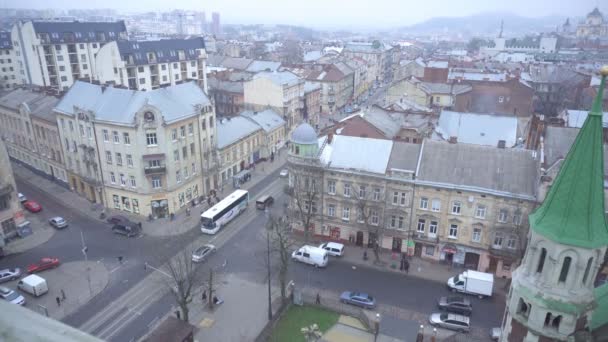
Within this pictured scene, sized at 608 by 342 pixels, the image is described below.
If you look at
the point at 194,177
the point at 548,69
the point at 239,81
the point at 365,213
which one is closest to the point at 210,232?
the point at 194,177

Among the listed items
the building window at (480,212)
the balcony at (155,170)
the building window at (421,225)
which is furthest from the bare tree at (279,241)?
the building window at (480,212)

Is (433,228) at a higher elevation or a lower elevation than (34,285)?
higher

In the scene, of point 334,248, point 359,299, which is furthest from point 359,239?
point 359,299

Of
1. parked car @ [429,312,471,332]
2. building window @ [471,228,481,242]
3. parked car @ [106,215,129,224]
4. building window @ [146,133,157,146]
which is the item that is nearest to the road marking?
parked car @ [106,215,129,224]

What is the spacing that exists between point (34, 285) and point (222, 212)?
22.6 meters

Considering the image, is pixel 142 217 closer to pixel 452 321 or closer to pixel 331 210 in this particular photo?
pixel 331 210

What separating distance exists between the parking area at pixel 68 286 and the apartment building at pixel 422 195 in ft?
80.6

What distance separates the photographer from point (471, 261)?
4881 cm

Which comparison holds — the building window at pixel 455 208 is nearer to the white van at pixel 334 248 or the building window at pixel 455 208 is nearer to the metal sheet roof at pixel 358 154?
the metal sheet roof at pixel 358 154

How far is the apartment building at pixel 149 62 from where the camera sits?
94562 millimetres

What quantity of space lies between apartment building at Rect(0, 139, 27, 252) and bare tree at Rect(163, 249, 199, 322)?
73.7ft

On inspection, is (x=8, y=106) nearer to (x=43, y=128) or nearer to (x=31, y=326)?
(x=43, y=128)

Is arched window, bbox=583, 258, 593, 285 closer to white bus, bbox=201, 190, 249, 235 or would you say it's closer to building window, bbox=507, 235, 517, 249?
→ building window, bbox=507, 235, 517, 249

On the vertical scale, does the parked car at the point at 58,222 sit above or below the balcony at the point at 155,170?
below
